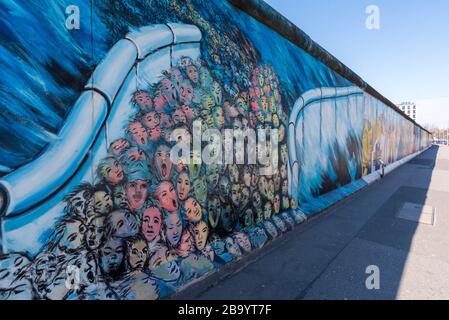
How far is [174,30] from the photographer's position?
3.00 metres

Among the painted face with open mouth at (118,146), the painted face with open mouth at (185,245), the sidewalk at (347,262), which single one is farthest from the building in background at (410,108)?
the painted face with open mouth at (118,146)

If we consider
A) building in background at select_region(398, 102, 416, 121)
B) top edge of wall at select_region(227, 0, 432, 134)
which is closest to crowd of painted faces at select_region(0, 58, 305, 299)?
top edge of wall at select_region(227, 0, 432, 134)

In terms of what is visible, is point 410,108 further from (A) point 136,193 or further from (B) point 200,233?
(A) point 136,193

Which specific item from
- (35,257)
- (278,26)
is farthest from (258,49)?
(35,257)

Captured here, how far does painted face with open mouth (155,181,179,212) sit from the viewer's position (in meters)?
2.80

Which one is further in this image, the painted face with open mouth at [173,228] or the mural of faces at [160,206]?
the painted face with open mouth at [173,228]

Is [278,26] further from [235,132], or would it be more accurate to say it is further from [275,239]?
[275,239]

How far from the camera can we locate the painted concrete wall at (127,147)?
6.28 feet

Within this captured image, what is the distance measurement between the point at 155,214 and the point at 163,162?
0.57 metres

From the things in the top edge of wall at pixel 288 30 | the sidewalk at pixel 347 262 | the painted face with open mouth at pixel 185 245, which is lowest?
the sidewalk at pixel 347 262

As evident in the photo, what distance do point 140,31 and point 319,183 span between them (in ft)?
17.6

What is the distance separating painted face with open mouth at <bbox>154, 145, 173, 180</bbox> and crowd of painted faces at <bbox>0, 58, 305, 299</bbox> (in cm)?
1

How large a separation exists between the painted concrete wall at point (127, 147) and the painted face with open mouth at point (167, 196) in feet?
0.04

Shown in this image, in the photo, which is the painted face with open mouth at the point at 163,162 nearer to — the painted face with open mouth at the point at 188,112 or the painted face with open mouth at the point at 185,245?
the painted face with open mouth at the point at 188,112
